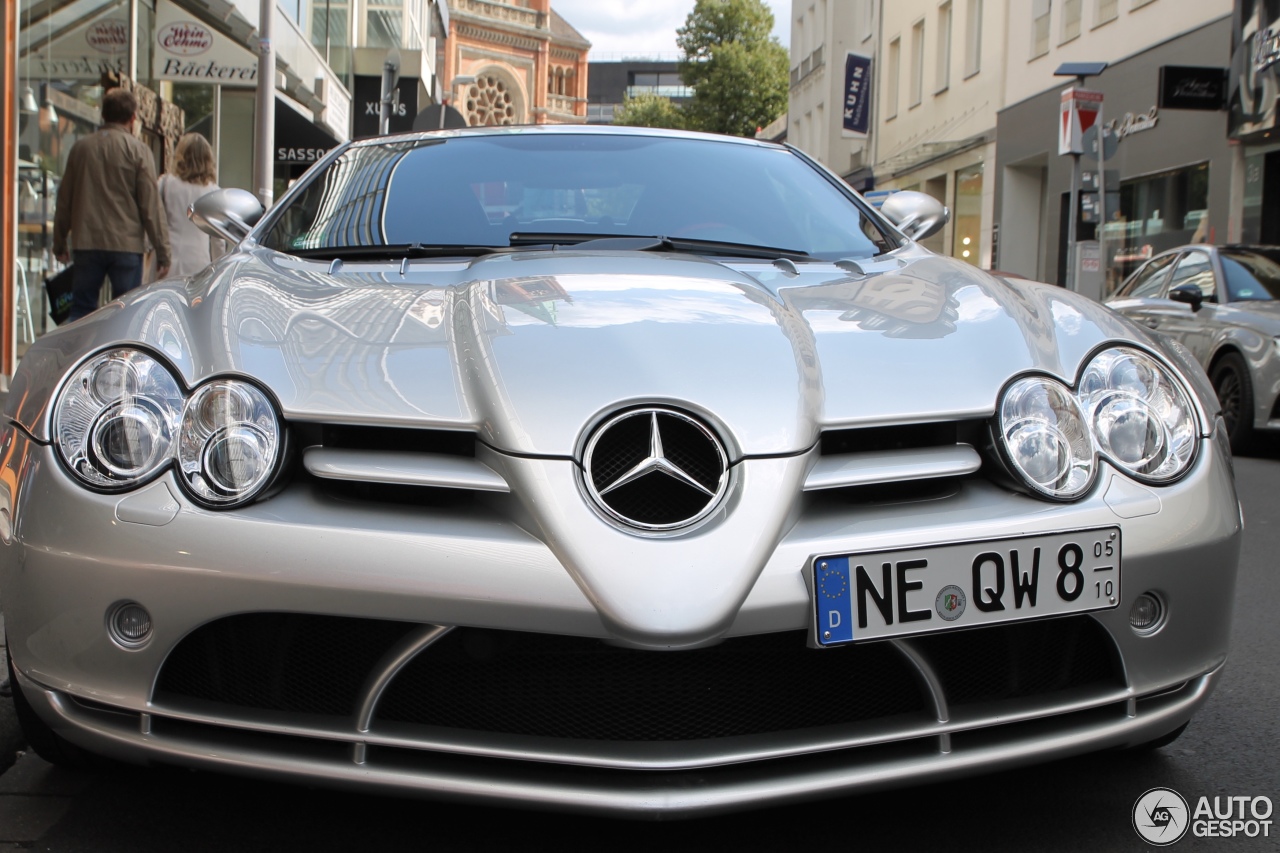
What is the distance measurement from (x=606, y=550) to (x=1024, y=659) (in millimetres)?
685

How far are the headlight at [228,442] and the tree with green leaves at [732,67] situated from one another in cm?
5496

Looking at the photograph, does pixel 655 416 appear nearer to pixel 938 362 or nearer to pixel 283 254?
pixel 938 362

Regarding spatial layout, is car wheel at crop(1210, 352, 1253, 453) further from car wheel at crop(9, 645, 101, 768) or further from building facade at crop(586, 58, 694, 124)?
building facade at crop(586, 58, 694, 124)

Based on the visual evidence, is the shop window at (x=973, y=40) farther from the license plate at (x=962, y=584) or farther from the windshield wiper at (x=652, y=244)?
the license plate at (x=962, y=584)

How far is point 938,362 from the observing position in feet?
7.04

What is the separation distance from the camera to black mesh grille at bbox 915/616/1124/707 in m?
1.96

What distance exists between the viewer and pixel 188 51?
13.4m

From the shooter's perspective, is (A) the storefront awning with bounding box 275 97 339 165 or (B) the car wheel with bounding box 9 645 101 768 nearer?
(B) the car wheel with bounding box 9 645 101 768

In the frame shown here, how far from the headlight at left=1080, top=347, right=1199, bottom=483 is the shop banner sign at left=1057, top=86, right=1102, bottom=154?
11529mm

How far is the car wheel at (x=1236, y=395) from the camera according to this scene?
802 cm

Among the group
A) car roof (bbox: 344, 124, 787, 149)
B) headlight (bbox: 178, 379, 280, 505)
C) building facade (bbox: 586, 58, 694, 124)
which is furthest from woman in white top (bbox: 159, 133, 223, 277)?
building facade (bbox: 586, 58, 694, 124)

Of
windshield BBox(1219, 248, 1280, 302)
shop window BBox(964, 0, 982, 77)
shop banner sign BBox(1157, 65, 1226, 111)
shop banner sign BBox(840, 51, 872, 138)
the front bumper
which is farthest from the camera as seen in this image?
shop banner sign BBox(840, 51, 872, 138)

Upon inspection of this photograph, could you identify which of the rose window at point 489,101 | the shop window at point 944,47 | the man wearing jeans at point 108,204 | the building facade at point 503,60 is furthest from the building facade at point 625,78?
the man wearing jeans at point 108,204
